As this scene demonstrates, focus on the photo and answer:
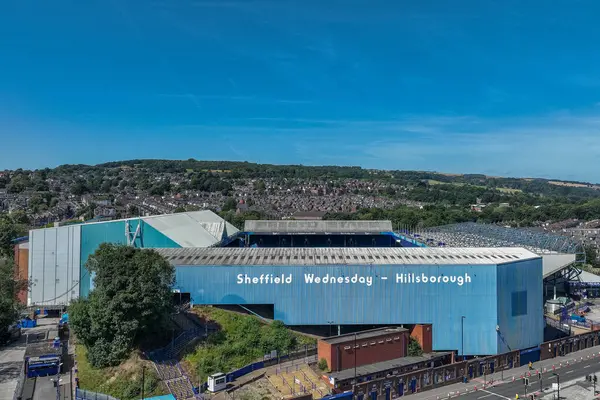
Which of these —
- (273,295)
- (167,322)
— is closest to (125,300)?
(167,322)

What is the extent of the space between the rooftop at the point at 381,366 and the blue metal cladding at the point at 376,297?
7.52ft

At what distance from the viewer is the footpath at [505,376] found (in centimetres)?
3238

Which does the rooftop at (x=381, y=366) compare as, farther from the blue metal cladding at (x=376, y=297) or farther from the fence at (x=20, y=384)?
the fence at (x=20, y=384)

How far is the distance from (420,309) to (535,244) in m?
30.5

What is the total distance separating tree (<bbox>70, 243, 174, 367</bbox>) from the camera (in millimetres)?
30172

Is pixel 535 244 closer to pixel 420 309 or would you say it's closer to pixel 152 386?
pixel 420 309

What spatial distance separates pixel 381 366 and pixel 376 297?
18.5 feet

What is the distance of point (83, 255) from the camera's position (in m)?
44.5

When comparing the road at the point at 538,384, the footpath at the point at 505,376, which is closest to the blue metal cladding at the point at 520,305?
the footpath at the point at 505,376

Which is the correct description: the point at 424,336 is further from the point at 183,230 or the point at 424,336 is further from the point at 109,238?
the point at 109,238

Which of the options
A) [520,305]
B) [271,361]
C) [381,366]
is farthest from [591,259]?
[271,361]

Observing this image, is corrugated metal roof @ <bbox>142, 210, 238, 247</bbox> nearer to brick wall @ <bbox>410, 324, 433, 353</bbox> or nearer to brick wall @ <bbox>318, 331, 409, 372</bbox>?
brick wall @ <bbox>318, 331, 409, 372</bbox>

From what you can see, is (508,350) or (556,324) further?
(556,324)

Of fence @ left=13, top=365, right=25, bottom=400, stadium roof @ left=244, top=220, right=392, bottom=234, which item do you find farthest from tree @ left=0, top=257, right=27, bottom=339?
stadium roof @ left=244, top=220, right=392, bottom=234
